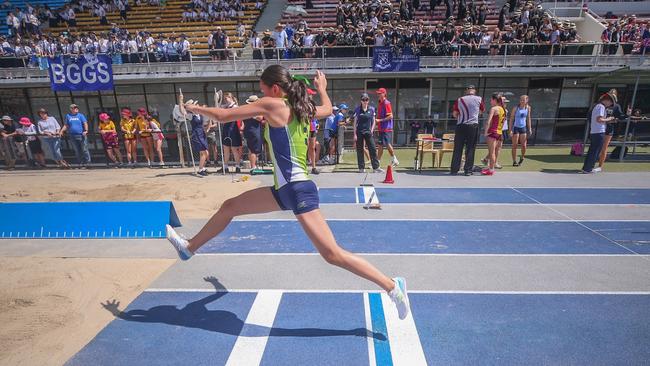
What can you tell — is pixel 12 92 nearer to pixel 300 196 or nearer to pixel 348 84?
pixel 348 84

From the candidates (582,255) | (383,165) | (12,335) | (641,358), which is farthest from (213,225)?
(383,165)

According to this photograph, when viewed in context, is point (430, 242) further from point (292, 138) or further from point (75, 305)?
point (75, 305)

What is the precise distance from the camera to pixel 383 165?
11523 mm

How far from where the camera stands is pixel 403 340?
298cm

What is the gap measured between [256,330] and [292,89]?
7.14 ft

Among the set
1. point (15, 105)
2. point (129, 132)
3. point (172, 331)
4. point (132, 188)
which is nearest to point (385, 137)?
point (132, 188)

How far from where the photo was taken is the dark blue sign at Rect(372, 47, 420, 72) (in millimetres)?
15406

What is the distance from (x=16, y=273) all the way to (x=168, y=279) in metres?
1.85

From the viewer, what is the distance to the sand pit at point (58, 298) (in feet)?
9.59

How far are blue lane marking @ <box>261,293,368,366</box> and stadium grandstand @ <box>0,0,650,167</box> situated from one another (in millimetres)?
10579

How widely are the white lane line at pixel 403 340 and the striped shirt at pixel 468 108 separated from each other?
6709mm

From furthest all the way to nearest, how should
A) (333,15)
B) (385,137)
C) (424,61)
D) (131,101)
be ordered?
1. (333,15)
2. (131,101)
3. (424,61)
4. (385,137)

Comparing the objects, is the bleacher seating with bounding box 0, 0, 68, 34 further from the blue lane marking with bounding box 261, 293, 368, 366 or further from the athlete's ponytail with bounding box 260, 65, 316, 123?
the blue lane marking with bounding box 261, 293, 368, 366

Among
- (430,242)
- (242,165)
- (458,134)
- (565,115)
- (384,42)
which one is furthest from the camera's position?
(565,115)
